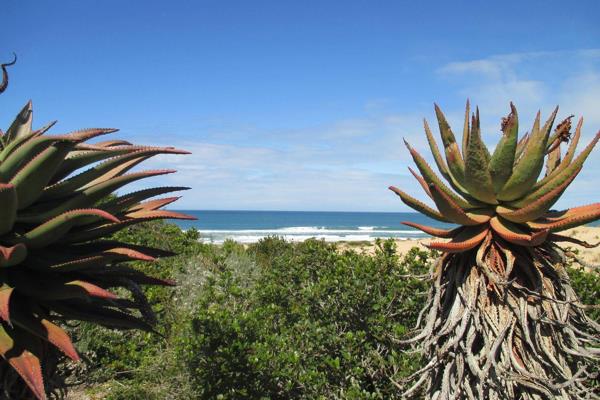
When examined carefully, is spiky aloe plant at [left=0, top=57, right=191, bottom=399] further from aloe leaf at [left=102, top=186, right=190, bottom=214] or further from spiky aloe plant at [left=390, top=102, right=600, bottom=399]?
spiky aloe plant at [left=390, top=102, right=600, bottom=399]

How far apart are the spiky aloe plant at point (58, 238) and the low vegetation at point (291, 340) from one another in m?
2.17

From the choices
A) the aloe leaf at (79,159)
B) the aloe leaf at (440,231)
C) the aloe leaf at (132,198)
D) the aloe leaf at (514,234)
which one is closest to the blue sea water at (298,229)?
the aloe leaf at (440,231)

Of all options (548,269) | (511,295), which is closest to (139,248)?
(511,295)

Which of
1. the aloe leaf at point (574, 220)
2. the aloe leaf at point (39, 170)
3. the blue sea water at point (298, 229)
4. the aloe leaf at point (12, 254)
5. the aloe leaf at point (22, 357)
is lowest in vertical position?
the blue sea water at point (298, 229)

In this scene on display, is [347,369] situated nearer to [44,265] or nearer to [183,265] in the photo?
[44,265]

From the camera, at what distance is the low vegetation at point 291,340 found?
4633 millimetres

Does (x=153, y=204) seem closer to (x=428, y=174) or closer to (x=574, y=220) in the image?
(x=428, y=174)

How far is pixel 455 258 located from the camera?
3.03 metres

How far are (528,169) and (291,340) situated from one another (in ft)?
10.4

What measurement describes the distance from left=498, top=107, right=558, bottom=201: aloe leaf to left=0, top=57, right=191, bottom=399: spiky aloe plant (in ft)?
5.76

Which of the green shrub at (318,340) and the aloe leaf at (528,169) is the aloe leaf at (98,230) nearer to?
the aloe leaf at (528,169)

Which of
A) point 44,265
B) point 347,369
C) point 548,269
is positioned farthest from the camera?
point 347,369

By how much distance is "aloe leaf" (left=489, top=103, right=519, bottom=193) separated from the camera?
264 cm

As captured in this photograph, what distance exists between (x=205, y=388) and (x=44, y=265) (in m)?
3.04
